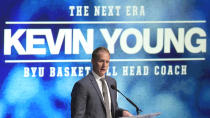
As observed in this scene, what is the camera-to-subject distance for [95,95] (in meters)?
2.85

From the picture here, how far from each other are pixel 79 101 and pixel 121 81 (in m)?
2.29

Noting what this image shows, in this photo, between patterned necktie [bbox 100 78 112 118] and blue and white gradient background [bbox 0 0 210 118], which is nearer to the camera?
patterned necktie [bbox 100 78 112 118]

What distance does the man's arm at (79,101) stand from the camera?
2775 mm

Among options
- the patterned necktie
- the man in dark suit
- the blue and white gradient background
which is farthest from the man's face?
the blue and white gradient background

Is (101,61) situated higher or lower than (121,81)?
higher

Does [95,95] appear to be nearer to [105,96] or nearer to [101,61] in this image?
[105,96]

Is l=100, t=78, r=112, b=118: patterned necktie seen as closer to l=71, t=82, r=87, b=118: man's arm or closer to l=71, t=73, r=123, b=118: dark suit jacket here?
l=71, t=73, r=123, b=118: dark suit jacket

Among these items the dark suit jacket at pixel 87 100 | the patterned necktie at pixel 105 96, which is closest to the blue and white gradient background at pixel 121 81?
the patterned necktie at pixel 105 96

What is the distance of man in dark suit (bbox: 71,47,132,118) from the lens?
2802 millimetres

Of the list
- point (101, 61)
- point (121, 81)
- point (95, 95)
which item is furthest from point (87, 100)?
point (121, 81)

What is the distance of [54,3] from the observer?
16.7 feet

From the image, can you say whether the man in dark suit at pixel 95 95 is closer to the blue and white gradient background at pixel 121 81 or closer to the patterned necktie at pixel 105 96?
the patterned necktie at pixel 105 96

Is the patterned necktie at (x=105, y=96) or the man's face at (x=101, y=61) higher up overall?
the man's face at (x=101, y=61)

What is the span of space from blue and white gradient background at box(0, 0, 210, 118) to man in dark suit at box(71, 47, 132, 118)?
2.08 meters
